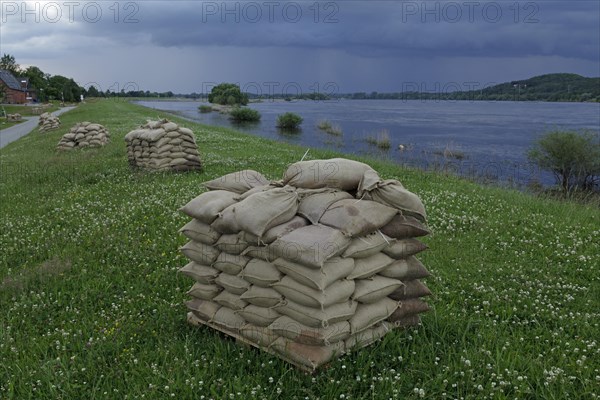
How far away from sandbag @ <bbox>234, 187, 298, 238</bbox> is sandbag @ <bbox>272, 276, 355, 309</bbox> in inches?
21.5

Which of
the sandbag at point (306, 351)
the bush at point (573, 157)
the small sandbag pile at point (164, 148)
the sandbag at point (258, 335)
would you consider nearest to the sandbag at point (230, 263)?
the sandbag at point (258, 335)

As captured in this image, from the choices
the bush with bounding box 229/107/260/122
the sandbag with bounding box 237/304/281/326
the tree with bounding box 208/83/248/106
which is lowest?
the sandbag with bounding box 237/304/281/326

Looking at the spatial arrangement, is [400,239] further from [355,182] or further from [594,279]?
[594,279]

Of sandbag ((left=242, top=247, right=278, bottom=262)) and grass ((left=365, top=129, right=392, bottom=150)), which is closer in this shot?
sandbag ((left=242, top=247, right=278, bottom=262))

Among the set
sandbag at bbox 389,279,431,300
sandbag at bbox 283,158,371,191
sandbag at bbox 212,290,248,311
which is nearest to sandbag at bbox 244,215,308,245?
sandbag at bbox 283,158,371,191

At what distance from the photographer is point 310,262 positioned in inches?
169

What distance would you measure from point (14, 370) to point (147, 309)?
1.61m

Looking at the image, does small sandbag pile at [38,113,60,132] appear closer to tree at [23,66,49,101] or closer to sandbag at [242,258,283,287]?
sandbag at [242,258,283,287]

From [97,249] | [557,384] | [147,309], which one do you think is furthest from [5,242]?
[557,384]

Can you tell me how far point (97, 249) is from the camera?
7930mm

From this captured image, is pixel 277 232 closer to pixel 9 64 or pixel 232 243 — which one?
pixel 232 243

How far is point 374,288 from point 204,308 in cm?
190

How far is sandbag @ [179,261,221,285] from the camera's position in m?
5.18

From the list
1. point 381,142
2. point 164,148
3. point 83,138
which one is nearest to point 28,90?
point 381,142
